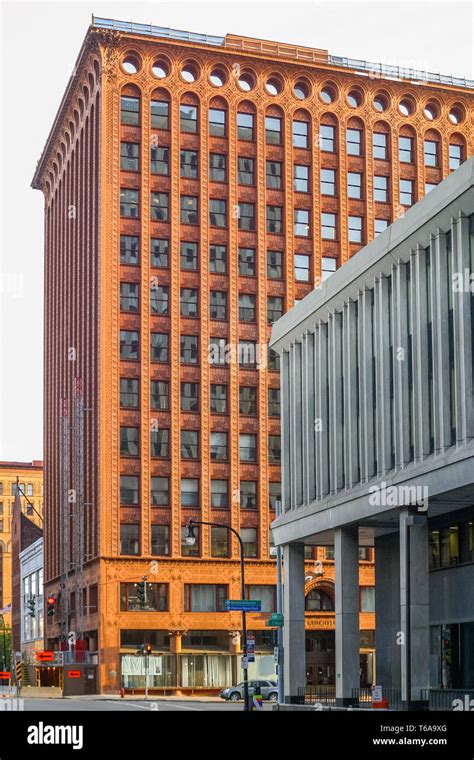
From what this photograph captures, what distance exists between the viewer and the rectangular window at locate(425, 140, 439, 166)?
108 m

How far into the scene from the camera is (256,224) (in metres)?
100

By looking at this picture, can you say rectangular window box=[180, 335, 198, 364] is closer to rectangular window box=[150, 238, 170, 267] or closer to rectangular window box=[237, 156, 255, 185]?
rectangular window box=[150, 238, 170, 267]

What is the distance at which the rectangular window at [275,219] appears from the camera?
101 metres

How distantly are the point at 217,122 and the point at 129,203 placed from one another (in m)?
10.5

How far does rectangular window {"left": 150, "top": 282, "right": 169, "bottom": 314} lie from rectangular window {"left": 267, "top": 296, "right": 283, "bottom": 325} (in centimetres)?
860

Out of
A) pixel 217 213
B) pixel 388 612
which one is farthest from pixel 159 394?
pixel 388 612

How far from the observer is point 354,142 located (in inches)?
4141

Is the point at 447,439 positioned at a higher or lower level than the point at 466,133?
lower

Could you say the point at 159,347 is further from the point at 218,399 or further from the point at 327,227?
the point at 327,227
